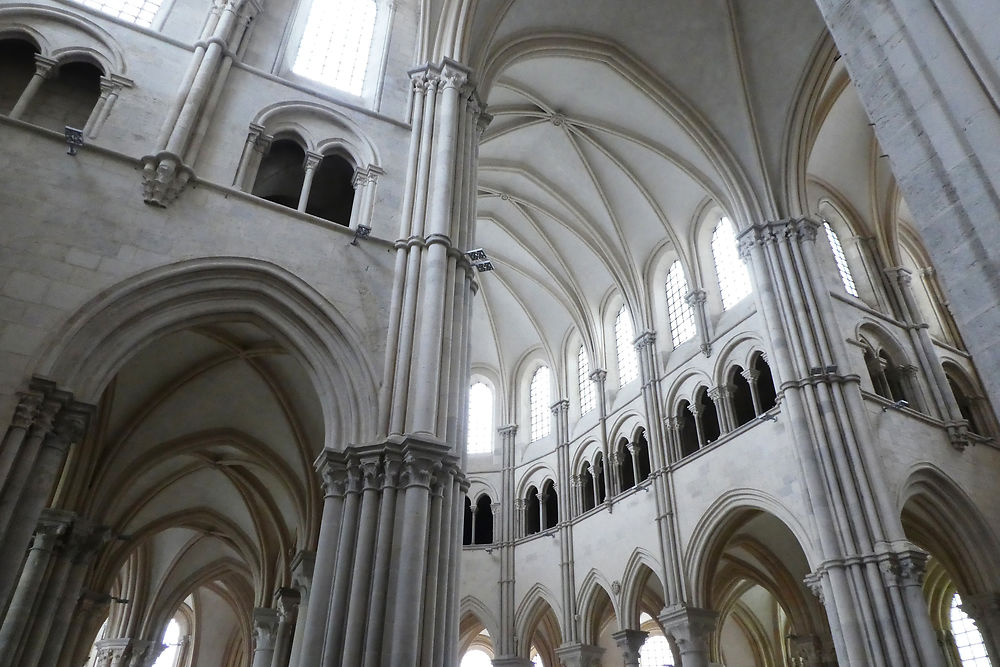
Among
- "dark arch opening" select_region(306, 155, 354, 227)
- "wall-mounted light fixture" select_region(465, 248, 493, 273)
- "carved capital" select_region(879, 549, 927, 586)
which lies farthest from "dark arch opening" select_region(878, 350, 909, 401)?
"dark arch opening" select_region(306, 155, 354, 227)

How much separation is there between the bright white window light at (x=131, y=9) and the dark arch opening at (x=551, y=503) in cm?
1649

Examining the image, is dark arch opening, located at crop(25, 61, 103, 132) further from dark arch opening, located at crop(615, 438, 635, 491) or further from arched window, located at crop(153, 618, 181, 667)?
arched window, located at crop(153, 618, 181, 667)

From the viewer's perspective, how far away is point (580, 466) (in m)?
21.8

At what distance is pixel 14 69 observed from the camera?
10305 millimetres

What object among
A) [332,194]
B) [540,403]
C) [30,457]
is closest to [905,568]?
[332,194]

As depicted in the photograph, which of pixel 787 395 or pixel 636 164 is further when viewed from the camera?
pixel 636 164

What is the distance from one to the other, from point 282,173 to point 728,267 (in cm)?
1160

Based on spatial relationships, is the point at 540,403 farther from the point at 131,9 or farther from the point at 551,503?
the point at 131,9

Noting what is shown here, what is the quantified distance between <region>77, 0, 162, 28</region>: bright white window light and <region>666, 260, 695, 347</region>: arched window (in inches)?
541

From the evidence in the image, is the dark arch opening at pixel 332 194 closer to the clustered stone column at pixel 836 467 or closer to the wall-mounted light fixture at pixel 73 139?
the wall-mounted light fixture at pixel 73 139

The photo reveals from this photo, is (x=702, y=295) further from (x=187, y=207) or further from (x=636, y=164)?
(x=187, y=207)

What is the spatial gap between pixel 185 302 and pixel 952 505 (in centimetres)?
1504

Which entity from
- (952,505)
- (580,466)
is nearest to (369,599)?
(952,505)

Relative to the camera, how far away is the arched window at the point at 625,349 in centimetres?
2136
